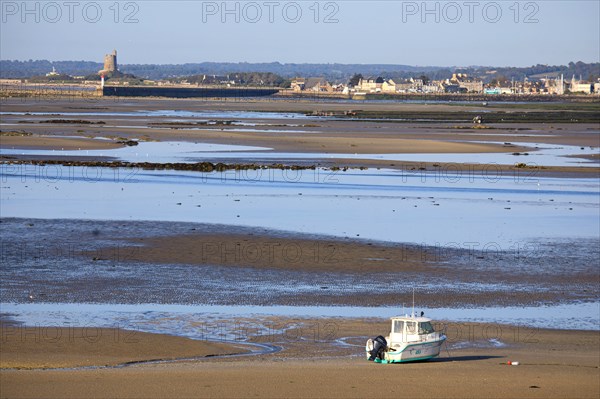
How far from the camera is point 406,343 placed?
1170 cm

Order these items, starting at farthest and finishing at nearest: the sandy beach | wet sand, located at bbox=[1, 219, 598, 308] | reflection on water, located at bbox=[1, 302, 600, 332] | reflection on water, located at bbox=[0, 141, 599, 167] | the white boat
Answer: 1. reflection on water, located at bbox=[0, 141, 599, 167]
2. wet sand, located at bbox=[1, 219, 598, 308]
3. reflection on water, located at bbox=[1, 302, 600, 332]
4. the white boat
5. the sandy beach

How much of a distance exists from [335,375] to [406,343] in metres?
1.23

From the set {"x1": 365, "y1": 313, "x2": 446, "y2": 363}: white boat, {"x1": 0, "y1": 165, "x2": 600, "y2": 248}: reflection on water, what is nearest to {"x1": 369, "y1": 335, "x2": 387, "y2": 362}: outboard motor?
{"x1": 365, "y1": 313, "x2": 446, "y2": 363}: white boat

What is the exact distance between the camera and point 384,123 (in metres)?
69.1

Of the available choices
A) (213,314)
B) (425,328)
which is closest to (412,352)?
(425,328)

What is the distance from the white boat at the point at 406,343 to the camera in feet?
38.4

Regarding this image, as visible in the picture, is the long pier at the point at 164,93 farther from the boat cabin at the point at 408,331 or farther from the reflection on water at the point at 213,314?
the boat cabin at the point at 408,331

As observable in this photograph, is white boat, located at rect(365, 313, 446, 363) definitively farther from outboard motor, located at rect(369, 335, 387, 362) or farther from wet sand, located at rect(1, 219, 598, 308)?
wet sand, located at rect(1, 219, 598, 308)

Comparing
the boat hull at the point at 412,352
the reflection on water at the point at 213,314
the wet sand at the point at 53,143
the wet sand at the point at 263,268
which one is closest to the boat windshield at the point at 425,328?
the boat hull at the point at 412,352

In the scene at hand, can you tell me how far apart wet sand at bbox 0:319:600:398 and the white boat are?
0.42ft

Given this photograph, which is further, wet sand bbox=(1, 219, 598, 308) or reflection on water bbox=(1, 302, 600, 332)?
wet sand bbox=(1, 219, 598, 308)

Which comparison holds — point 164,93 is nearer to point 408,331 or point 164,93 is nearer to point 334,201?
point 334,201

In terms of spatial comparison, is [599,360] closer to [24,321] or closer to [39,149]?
[24,321]

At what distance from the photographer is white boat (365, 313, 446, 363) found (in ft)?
38.4
